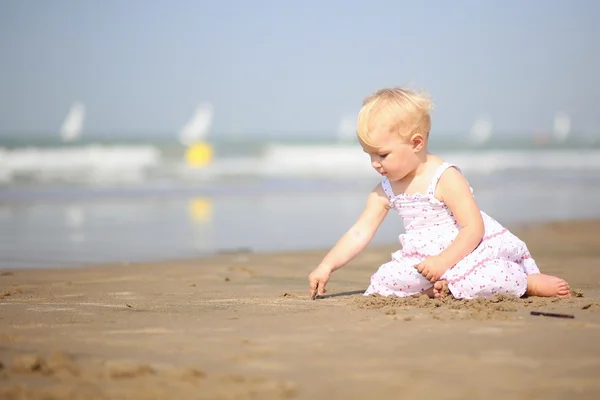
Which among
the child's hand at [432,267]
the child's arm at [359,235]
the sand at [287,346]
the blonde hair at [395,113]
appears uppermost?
the blonde hair at [395,113]

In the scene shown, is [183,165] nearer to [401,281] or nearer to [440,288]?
[401,281]

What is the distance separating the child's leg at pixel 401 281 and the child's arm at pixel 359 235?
0.21 m

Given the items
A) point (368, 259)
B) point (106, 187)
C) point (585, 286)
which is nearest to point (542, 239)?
point (368, 259)

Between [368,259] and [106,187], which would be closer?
[368,259]

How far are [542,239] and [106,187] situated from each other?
959 cm

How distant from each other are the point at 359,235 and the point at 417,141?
609 mm

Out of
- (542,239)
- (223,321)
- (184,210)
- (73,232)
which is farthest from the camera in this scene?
(184,210)

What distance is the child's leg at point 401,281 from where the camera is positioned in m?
3.85

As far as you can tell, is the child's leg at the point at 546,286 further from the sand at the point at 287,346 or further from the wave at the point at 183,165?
the wave at the point at 183,165

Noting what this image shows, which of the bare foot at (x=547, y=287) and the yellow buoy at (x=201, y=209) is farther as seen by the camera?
the yellow buoy at (x=201, y=209)

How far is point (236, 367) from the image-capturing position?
2.46 metres

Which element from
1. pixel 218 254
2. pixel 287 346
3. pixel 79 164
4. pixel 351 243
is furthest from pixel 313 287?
pixel 79 164

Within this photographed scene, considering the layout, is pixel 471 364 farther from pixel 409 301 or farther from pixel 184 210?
pixel 184 210

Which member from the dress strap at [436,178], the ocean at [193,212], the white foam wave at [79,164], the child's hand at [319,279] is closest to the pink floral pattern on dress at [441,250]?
the dress strap at [436,178]
